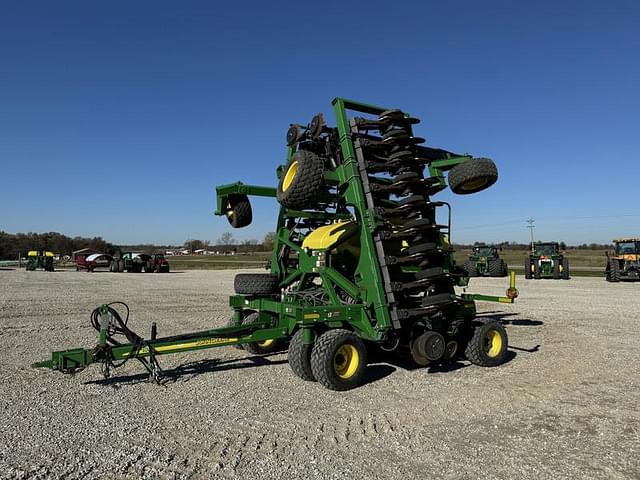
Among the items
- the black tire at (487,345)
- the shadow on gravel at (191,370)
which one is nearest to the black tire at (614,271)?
the black tire at (487,345)

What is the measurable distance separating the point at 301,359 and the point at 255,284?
1723 millimetres

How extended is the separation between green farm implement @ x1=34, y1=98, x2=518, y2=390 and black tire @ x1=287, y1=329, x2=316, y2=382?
1 centimetres

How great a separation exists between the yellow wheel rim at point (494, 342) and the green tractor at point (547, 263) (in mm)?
22333

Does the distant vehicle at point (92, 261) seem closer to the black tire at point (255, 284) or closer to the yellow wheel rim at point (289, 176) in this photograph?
the black tire at point (255, 284)

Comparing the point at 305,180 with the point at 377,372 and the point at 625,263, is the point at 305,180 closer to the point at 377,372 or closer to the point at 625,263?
the point at 377,372

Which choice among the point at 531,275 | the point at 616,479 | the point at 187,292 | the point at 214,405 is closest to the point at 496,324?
the point at 616,479

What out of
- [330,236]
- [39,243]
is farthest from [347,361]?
[39,243]

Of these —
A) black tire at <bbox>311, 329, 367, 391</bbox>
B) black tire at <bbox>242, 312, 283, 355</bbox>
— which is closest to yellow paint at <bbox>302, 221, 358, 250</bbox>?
black tire at <bbox>311, 329, 367, 391</bbox>

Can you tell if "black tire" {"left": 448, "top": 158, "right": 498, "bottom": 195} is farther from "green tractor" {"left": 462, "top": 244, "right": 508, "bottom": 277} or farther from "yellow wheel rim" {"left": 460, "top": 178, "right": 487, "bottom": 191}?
"green tractor" {"left": 462, "top": 244, "right": 508, "bottom": 277}

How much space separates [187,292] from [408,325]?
14430mm

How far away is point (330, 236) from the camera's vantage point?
672 centimetres

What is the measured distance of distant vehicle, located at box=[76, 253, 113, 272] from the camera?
3800 cm

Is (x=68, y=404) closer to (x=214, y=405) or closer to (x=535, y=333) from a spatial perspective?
(x=214, y=405)

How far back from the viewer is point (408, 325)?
638 cm
